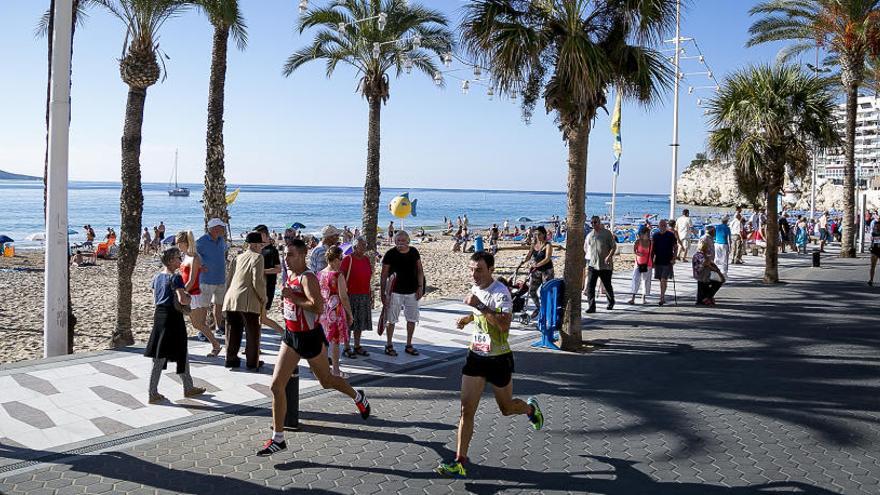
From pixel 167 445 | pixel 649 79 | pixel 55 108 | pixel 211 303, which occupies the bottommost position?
pixel 167 445

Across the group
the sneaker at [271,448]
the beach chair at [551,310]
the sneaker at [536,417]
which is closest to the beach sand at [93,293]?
the beach chair at [551,310]

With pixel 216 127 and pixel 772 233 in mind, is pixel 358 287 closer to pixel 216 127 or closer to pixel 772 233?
pixel 216 127

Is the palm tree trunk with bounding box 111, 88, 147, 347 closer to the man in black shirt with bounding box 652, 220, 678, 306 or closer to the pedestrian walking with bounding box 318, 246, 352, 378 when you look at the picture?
the pedestrian walking with bounding box 318, 246, 352, 378

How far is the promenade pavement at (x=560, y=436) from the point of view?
16.2 ft

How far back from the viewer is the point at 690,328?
11.3 m

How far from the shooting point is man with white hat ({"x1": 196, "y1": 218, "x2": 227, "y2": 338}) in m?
9.06

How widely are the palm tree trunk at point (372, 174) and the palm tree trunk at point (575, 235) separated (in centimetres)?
704

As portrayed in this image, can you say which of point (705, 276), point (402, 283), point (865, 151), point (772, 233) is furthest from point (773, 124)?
point (865, 151)

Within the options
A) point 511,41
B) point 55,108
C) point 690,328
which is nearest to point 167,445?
point 55,108

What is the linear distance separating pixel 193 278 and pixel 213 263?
1107 millimetres

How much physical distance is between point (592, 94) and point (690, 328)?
15.2 ft

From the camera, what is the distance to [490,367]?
205 inches

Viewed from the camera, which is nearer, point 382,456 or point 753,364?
point 382,456

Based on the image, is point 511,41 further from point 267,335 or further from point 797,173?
point 797,173
